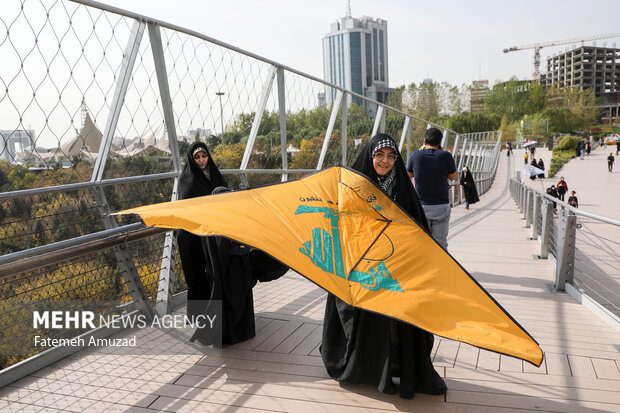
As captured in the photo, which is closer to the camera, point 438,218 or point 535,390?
point 535,390

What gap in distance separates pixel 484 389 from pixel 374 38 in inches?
7055

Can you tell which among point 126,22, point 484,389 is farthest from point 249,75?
point 484,389

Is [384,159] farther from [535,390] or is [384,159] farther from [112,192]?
[112,192]

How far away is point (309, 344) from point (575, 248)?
3.39 meters

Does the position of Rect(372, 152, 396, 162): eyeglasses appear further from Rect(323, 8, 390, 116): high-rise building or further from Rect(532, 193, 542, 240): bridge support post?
Rect(323, 8, 390, 116): high-rise building

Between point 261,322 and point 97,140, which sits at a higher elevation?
point 97,140

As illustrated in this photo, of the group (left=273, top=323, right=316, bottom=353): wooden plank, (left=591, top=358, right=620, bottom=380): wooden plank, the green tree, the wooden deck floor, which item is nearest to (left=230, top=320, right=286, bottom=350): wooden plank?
the wooden deck floor

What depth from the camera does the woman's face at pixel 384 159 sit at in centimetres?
293

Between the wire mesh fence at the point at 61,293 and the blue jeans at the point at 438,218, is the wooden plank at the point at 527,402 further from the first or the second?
the wire mesh fence at the point at 61,293

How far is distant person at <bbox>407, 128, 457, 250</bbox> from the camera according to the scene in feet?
15.2

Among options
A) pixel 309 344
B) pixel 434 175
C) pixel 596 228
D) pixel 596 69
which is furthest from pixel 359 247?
pixel 596 69

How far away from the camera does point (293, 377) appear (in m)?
3.00

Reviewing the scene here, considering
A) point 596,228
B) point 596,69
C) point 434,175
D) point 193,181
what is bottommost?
point 596,228

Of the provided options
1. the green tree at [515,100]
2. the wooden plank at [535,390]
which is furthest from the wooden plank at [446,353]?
the green tree at [515,100]
